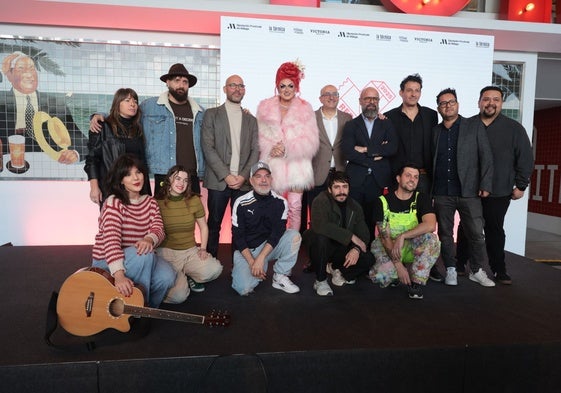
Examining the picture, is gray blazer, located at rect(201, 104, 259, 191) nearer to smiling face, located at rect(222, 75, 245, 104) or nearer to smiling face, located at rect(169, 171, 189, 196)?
smiling face, located at rect(222, 75, 245, 104)

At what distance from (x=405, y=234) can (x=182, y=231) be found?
1509 millimetres

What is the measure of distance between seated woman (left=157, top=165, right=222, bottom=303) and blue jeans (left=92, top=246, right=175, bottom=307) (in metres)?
0.16

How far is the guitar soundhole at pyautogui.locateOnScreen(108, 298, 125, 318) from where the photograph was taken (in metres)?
1.82

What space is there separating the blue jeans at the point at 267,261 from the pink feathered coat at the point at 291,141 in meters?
0.58

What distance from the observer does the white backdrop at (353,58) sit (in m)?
3.98

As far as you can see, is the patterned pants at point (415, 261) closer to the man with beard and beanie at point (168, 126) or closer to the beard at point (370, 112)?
the beard at point (370, 112)

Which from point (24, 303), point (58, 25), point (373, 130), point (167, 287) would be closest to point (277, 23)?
point (373, 130)

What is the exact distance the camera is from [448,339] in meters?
1.90

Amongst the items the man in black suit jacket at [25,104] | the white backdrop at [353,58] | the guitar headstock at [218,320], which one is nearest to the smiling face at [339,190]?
the guitar headstock at [218,320]

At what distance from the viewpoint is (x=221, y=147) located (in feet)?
9.86

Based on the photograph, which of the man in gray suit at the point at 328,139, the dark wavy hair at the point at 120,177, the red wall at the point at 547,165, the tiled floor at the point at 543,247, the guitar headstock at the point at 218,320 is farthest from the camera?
the red wall at the point at 547,165

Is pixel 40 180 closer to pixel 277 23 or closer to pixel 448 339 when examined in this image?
pixel 277 23

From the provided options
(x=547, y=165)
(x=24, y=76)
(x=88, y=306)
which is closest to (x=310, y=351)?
(x=88, y=306)

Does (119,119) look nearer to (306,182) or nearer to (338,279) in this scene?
(306,182)
